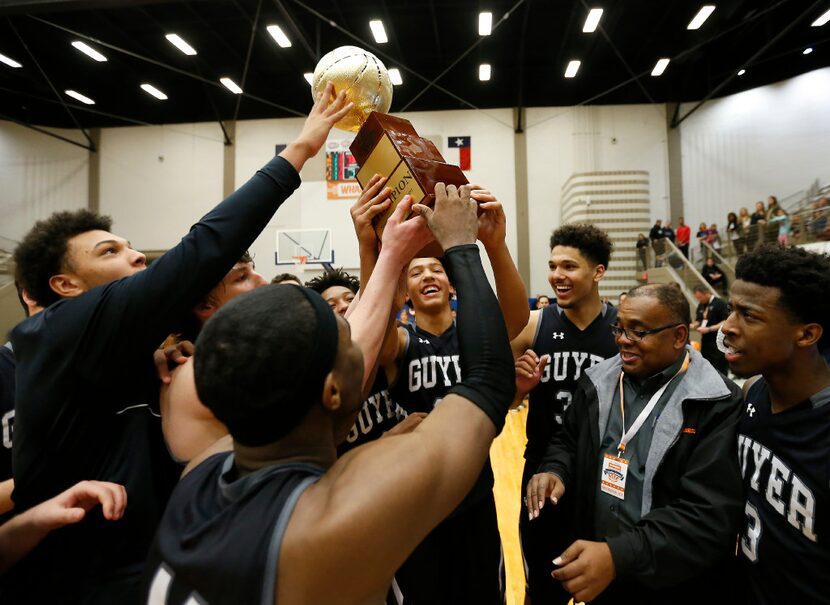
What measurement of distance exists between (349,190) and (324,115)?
46.7ft

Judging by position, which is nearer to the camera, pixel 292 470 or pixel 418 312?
pixel 292 470

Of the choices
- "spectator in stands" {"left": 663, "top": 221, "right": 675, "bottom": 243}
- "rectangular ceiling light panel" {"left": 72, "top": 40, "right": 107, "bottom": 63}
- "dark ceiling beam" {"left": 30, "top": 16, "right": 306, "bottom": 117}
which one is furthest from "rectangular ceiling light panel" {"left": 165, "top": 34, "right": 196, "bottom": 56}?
"spectator in stands" {"left": 663, "top": 221, "right": 675, "bottom": 243}

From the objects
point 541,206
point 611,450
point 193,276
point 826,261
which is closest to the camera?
point 193,276

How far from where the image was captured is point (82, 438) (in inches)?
52.7

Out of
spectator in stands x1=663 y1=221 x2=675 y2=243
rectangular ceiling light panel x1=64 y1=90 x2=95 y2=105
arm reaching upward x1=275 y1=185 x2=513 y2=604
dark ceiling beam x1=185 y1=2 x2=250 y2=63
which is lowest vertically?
arm reaching upward x1=275 y1=185 x2=513 y2=604

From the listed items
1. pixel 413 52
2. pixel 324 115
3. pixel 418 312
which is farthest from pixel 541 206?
pixel 324 115

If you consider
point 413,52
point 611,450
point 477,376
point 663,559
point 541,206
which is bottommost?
point 663,559

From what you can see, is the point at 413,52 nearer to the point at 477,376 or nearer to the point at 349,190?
the point at 349,190

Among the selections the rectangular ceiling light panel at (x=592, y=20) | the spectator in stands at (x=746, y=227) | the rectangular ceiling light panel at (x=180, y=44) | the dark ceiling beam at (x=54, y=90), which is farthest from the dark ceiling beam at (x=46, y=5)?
the spectator in stands at (x=746, y=227)

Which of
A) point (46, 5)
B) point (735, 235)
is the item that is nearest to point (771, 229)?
point (735, 235)

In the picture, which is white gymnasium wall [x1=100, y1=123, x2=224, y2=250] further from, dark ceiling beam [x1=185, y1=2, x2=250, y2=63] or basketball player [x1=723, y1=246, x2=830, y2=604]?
basketball player [x1=723, y1=246, x2=830, y2=604]

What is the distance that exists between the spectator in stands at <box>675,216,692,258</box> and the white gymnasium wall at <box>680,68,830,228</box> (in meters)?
1.29

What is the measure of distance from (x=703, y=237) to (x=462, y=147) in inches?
293

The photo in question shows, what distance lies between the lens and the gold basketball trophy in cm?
157
